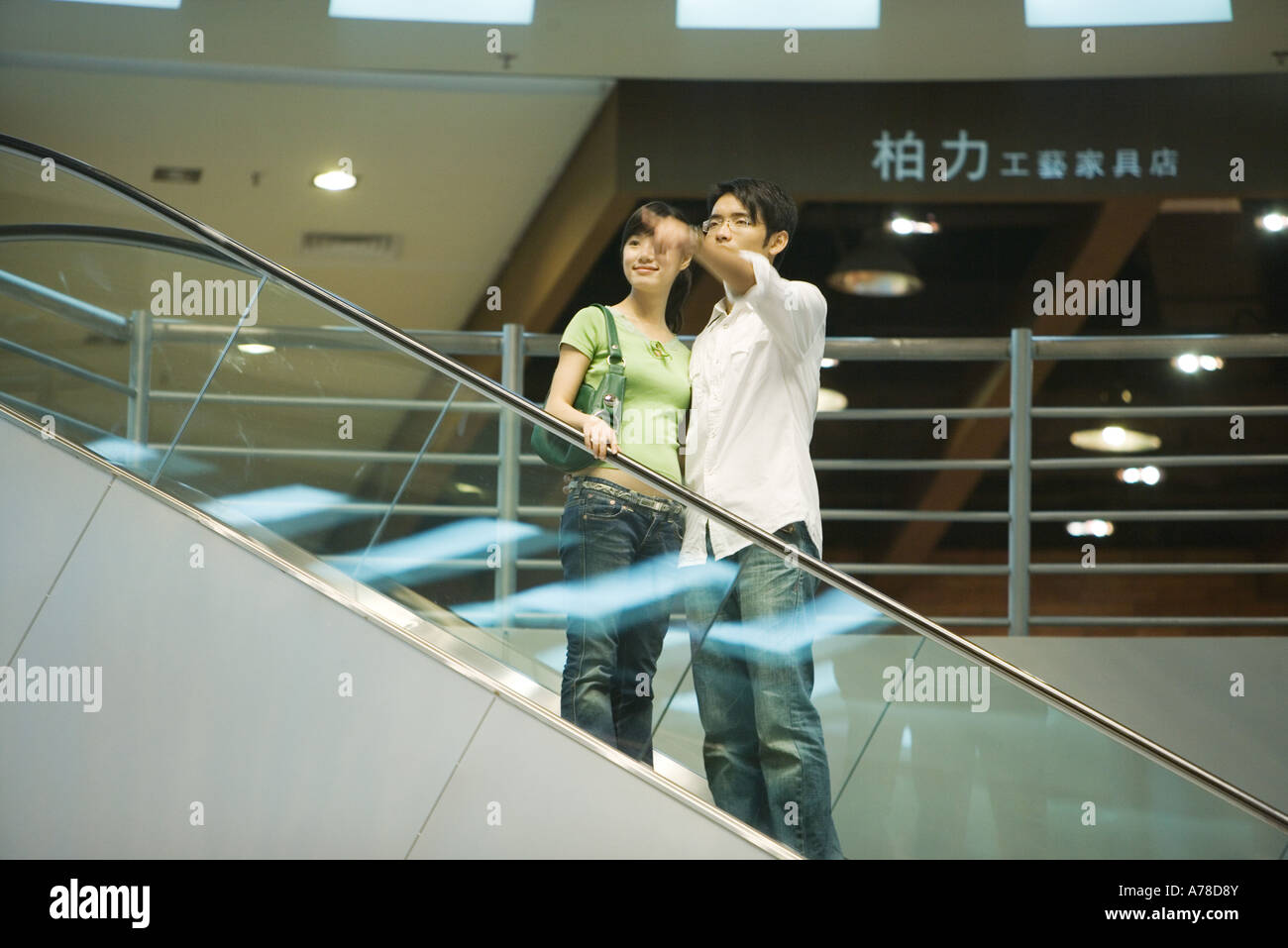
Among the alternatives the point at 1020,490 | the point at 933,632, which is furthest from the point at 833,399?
the point at 933,632

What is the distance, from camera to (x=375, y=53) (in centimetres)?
616

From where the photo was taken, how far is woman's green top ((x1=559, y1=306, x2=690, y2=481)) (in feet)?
8.74

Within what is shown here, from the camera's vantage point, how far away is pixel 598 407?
104 inches

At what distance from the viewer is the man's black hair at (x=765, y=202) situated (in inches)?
105

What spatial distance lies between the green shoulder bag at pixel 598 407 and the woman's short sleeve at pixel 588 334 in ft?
0.07

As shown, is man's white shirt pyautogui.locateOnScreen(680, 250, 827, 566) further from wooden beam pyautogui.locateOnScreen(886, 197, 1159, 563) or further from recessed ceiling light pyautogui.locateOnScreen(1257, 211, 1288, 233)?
recessed ceiling light pyautogui.locateOnScreen(1257, 211, 1288, 233)

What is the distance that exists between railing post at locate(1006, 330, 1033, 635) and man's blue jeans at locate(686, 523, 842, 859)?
65.2 inches

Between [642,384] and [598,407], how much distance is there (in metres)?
0.10

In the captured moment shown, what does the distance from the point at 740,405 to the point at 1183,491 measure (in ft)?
21.5

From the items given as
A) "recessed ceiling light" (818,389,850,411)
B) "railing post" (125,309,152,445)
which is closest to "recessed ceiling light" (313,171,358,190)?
"recessed ceiling light" (818,389,850,411)
